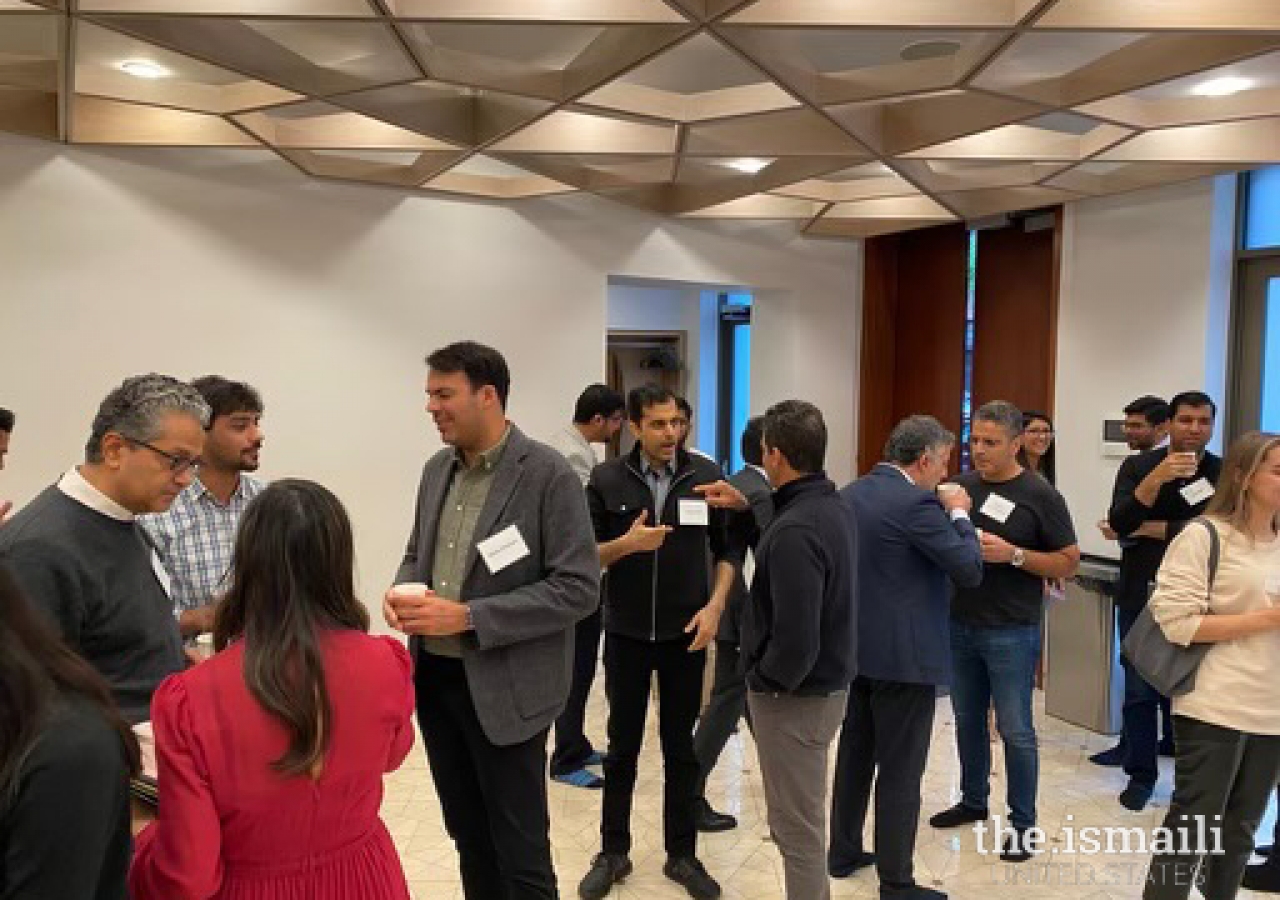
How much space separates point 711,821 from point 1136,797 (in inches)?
65.8

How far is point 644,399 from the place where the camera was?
2.99 m

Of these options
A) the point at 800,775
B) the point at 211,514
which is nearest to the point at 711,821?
the point at 800,775

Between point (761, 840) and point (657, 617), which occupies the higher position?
point (657, 617)

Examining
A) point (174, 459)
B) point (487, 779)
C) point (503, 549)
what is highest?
point (174, 459)

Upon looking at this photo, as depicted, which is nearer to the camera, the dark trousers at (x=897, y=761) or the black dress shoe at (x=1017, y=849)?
the dark trousers at (x=897, y=761)

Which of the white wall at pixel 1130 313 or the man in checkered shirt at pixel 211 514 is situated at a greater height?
the white wall at pixel 1130 313

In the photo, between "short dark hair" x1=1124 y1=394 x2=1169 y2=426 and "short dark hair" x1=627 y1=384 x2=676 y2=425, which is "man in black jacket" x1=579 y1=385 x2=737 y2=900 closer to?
"short dark hair" x1=627 y1=384 x2=676 y2=425

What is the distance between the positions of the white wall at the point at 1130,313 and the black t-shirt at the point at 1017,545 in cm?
226

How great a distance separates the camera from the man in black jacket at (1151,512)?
362cm

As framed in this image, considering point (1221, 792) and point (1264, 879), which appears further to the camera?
point (1264, 879)

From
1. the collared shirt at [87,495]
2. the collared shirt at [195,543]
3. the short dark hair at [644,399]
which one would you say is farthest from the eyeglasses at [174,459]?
the short dark hair at [644,399]

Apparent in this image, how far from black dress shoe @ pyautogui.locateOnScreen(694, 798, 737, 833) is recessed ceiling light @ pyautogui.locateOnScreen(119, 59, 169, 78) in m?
3.44

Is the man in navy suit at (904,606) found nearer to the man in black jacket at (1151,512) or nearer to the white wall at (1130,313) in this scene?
the man in black jacket at (1151,512)

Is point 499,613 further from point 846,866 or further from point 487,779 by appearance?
point 846,866
